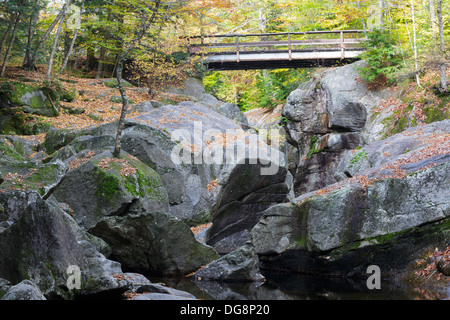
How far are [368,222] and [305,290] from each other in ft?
7.00

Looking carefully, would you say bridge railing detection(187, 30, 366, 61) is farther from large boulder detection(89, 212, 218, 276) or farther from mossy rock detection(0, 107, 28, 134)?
large boulder detection(89, 212, 218, 276)

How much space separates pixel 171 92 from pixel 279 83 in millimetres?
7600

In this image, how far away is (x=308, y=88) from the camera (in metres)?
22.1

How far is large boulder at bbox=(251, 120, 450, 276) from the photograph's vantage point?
333 inches

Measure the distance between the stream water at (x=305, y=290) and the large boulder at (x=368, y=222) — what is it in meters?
0.61

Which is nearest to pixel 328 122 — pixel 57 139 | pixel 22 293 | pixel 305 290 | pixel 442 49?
pixel 442 49

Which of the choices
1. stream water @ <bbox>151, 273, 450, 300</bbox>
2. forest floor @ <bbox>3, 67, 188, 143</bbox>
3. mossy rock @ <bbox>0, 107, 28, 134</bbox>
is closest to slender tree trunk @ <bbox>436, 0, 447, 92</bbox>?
stream water @ <bbox>151, 273, 450, 300</bbox>

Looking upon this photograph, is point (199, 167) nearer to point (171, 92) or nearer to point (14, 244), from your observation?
point (14, 244)

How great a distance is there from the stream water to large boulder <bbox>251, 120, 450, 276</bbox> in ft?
2.00

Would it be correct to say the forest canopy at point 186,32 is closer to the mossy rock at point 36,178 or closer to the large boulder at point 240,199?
the mossy rock at point 36,178

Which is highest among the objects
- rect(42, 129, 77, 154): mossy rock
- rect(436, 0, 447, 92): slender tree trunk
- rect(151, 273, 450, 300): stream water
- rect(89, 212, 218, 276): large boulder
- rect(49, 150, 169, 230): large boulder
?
rect(436, 0, 447, 92): slender tree trunk

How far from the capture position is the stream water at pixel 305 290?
7.05 m

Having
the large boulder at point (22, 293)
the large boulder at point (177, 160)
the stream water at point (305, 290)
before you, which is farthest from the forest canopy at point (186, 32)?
the large boulder at point (22, 293)
